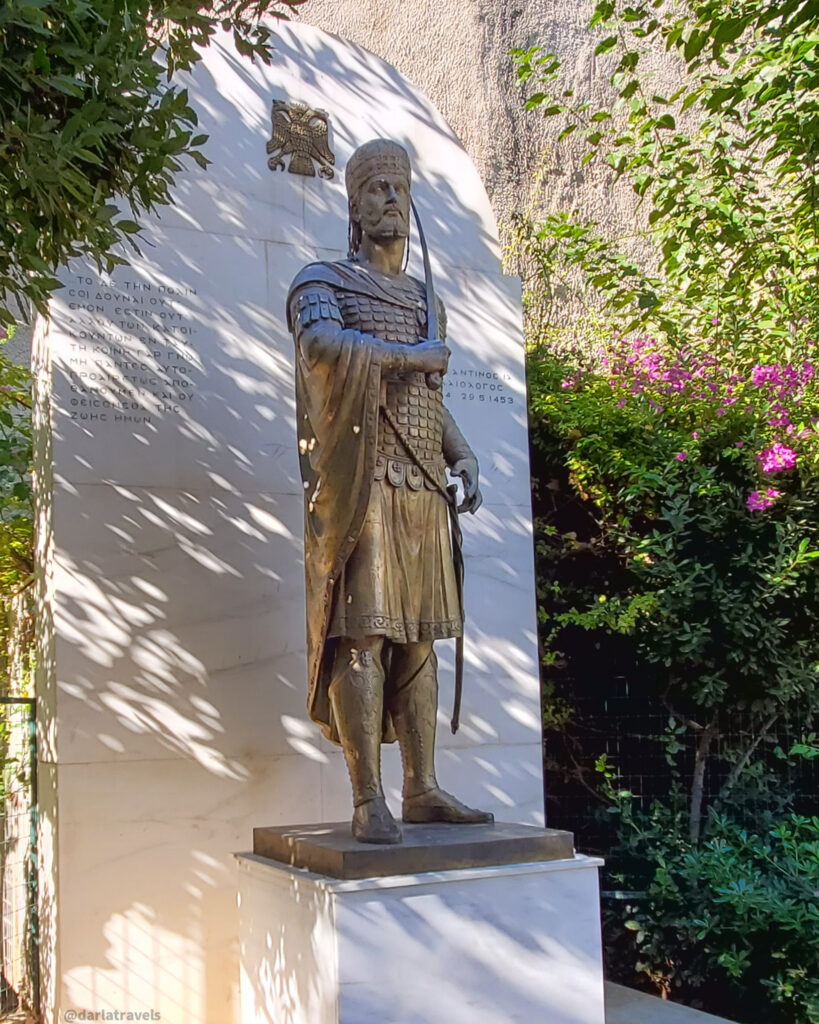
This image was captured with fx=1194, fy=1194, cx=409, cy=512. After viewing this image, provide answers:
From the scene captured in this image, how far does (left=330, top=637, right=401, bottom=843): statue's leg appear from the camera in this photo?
3770 mm

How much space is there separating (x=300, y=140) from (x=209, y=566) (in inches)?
82.7

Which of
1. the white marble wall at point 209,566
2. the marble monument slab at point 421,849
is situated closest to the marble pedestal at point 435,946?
the marble monument slab at point 421,849

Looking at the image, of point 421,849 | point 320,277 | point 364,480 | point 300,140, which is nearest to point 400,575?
point 364,480

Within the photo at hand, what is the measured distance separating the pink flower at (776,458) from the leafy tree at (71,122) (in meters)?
3.67

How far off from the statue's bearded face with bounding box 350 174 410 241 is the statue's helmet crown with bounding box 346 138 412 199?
0.02 metres

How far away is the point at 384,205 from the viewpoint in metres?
4.08

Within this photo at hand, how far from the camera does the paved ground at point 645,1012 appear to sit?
4.75 m

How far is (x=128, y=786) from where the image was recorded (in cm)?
478

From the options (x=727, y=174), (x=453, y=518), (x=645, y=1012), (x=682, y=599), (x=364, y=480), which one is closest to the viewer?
(x=364, y=480)

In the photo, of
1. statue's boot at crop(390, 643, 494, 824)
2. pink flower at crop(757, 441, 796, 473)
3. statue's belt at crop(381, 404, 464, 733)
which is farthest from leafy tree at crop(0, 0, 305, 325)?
pink flower at crop(757, 441, 796, 473)

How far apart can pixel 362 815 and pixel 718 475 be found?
3549 mm

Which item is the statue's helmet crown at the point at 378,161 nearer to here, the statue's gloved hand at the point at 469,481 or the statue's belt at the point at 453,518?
the statue's belt at the point at 453,518

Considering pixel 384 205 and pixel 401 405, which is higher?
pixel 384 205

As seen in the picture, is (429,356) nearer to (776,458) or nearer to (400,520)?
(400,520)
